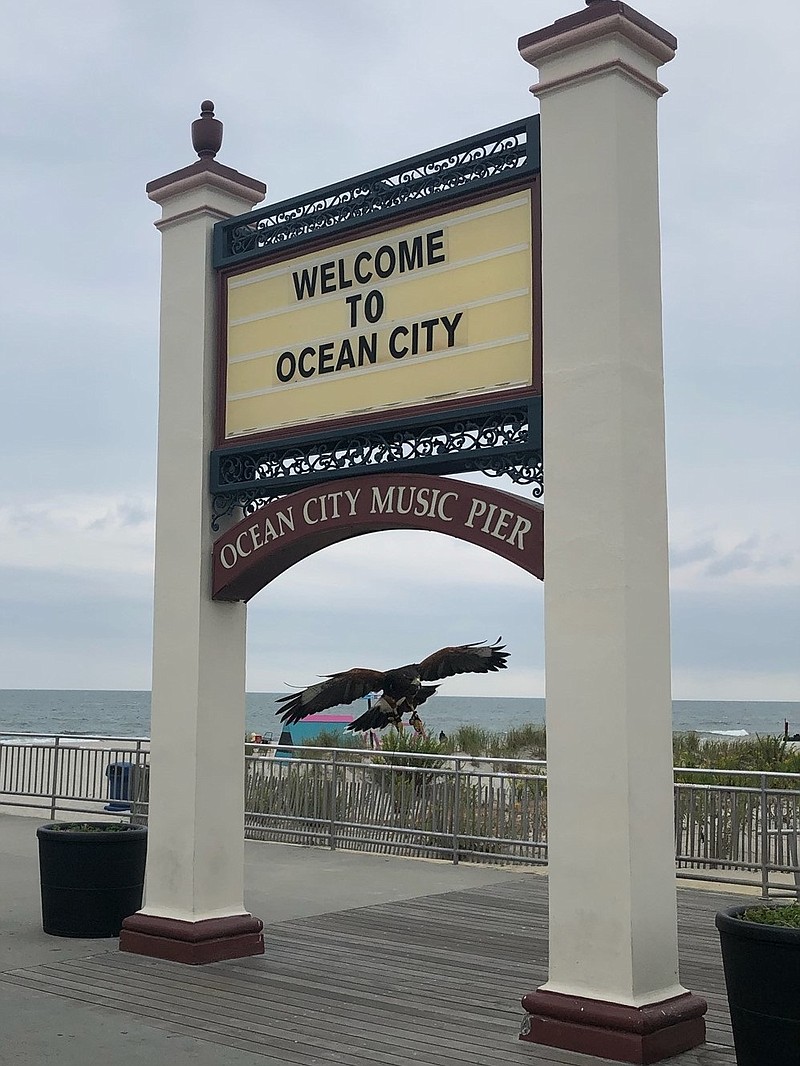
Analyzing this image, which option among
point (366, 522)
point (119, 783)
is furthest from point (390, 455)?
point (119, 783)

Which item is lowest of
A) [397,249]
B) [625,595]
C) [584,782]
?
[584,782]

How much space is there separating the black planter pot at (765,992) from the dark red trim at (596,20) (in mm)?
4741

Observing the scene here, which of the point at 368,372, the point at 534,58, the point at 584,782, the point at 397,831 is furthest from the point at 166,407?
the point at 397,831

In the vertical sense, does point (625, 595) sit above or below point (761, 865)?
above

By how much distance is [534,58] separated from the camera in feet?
→ 22.7

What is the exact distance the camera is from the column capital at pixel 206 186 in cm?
916

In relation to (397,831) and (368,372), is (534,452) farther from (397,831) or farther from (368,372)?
(397,831)

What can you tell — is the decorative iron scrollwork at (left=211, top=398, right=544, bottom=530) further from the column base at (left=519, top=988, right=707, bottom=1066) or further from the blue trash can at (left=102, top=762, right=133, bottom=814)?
the blue trash can at (left=102, top=762, right=133, bottom=814)

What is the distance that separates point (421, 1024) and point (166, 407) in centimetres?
488

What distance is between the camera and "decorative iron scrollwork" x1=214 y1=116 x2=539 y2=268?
7.34m

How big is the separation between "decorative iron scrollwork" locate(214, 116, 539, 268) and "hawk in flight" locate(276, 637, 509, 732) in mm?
9047

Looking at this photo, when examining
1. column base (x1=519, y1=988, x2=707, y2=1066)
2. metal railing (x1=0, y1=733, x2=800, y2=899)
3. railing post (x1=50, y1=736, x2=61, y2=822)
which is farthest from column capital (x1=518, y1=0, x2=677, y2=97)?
railing post (x1=50, y1=736, x2=61, y2=822)

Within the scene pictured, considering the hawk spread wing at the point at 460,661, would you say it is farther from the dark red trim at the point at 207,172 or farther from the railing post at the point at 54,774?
the dark red trim at the point at 207,172

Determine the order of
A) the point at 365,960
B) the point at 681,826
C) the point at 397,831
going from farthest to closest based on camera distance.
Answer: the point at 397,831, the point at 681,826, the point at 365,960
